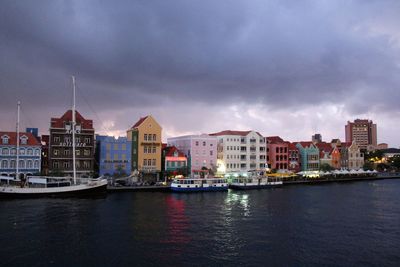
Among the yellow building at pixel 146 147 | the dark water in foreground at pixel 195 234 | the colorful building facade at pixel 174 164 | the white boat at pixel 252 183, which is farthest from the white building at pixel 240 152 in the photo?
the dark water in foreground at pixel 195 234

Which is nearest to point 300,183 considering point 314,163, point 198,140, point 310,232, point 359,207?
point 314,163

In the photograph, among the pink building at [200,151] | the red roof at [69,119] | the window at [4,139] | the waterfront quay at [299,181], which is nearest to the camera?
the waterfront quay at [299,181]

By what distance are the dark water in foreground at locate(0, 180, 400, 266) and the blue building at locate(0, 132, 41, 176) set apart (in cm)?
2534

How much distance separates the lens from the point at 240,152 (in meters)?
117

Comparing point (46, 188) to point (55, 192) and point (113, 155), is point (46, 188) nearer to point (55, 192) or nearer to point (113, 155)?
point (55, 192)

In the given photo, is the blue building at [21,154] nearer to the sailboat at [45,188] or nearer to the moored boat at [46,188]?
the sailboat at [45,188]

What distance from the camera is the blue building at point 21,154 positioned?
8440cm

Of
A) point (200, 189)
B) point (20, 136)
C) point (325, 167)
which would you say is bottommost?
point (200, 189)

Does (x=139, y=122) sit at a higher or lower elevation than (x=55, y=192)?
higher

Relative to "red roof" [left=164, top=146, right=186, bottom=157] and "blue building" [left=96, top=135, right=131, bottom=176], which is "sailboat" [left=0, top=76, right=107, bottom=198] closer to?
"blue building" [left=96, top=135, right=131, bottom=176]

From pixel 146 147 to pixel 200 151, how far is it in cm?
1897

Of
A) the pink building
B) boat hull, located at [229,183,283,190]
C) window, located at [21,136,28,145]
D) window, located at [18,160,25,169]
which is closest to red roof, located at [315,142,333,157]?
boat hull, located at [229,183,283,190]

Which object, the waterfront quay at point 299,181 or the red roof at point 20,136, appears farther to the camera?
the red roof at point 20,136

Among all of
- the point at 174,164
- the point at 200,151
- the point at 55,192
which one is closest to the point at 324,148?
the point at 200,151
